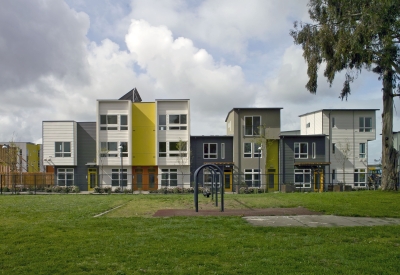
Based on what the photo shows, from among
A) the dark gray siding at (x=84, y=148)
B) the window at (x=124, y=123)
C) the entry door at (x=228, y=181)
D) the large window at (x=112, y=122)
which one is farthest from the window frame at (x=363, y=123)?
the dark gray siding at (x=84, y=148)

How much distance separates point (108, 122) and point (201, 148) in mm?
10800

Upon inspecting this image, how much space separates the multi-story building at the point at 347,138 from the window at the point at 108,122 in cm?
2095

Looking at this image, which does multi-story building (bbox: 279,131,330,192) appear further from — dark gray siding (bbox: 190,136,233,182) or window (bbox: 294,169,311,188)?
dark gray siding (bbox: 190,136,233,182)

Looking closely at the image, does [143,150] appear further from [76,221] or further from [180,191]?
[76,221]

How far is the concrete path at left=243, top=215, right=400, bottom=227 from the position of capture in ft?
38.1

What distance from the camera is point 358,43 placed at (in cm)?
2089

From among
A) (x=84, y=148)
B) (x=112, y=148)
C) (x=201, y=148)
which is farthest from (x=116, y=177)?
(x=201, y=148)

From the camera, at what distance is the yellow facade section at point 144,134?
43188mm

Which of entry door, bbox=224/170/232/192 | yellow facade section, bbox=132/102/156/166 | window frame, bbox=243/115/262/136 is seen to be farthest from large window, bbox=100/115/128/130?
window frame, bbox=243/115/262/136

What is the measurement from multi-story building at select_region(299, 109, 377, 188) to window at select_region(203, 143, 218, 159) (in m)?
9.54

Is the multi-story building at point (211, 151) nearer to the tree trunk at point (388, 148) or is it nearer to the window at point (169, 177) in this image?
the window at point (169, 177)

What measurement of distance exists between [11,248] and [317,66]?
21.5 metres

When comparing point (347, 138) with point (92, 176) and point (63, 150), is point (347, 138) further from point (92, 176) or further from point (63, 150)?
point (63, 150)

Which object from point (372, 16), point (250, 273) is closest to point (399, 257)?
point (250, 273)
